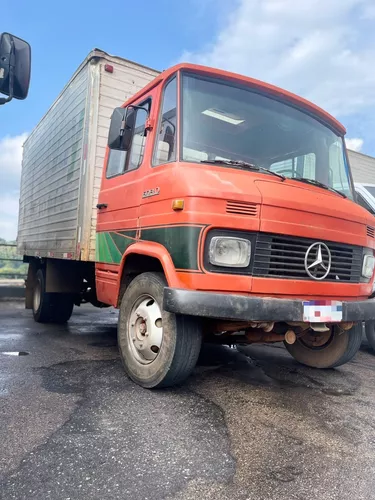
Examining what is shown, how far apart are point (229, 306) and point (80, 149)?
346 centimetres

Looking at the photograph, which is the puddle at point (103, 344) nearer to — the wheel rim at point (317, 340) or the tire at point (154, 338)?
the tire at point (154, 338)

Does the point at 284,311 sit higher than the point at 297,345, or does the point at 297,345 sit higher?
the point at 284,311

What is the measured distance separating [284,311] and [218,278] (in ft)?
1.74

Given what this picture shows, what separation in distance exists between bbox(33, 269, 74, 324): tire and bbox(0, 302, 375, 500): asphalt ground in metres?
2.27

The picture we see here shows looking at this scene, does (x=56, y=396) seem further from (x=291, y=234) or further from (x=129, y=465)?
(x=291, y=234)

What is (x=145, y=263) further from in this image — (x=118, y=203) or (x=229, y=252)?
(x=229, y=252)

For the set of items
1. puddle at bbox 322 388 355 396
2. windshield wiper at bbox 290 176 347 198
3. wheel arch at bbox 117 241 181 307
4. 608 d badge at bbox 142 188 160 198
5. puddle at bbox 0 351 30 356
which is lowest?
puddle at bbox 0 351 30 356

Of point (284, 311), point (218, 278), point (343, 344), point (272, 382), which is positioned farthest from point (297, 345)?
point (218, 278)

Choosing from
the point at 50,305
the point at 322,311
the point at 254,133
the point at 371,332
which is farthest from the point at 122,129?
the point at 371,332

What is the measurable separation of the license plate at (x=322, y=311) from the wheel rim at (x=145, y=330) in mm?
1148

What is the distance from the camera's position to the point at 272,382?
3.82 meters

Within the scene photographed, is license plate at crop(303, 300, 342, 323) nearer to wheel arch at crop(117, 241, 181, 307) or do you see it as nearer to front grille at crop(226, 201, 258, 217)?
front grille at crop(226, 201, 258, 217)

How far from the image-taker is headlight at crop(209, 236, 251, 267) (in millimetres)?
2898

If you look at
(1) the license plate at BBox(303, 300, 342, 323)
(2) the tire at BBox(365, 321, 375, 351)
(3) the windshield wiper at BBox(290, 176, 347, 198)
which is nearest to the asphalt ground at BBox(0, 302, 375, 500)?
(1) the license plate at BBox(303, 300, 342, 323)
